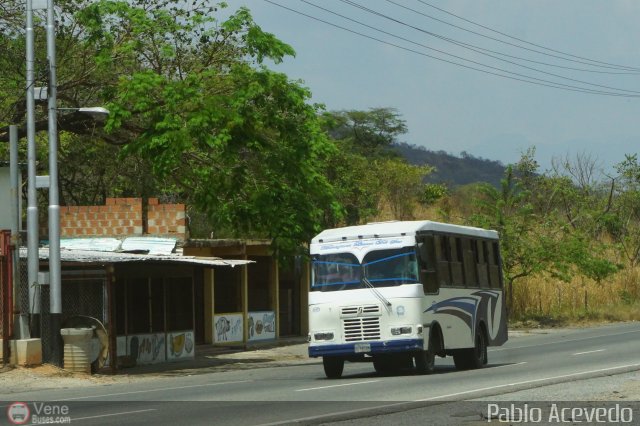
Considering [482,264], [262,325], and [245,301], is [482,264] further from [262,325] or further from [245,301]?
[262,325]

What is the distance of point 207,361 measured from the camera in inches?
1242

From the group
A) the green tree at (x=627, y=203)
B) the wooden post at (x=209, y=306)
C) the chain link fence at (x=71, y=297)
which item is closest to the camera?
the chain link fence at (x=71, y=297)

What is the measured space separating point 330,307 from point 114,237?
11.5 meters

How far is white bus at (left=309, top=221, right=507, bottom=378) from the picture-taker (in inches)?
898

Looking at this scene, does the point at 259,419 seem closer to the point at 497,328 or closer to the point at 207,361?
the point at 497,328

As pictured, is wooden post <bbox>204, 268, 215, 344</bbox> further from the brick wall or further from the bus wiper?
the bus wiper

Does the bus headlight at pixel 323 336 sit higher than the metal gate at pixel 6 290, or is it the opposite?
the metal gate at pixel 6 290

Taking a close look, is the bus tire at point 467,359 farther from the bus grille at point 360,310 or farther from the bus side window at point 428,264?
the bus grille at point 360,310

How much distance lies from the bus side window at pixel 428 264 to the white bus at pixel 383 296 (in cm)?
2

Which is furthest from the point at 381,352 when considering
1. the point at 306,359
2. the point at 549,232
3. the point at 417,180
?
the point at 417,180

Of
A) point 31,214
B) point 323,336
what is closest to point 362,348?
point 323,336

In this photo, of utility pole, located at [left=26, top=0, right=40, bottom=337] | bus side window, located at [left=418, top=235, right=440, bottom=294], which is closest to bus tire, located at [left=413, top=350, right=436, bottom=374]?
bus side window, located at [left=418, top=235, right=440, bottom=294]

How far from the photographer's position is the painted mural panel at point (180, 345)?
31.5 meters

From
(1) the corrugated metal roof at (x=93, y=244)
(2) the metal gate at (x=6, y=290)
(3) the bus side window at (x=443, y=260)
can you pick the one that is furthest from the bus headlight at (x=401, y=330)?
(1) the corrugated metal roof at (x=93, y=244)
